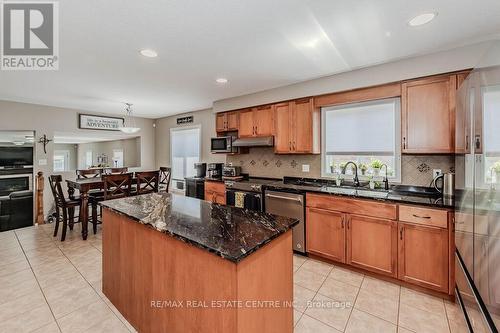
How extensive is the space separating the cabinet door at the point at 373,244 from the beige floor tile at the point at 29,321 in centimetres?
306

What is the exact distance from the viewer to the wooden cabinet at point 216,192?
4.10 meters

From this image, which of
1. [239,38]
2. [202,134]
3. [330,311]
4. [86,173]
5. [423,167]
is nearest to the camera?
[330,311]

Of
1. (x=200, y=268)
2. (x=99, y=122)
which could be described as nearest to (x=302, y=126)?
(x=200, y=268)

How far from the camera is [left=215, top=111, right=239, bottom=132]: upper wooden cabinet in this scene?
4.40 m

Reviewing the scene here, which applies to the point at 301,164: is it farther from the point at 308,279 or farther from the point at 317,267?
the point at 308,279

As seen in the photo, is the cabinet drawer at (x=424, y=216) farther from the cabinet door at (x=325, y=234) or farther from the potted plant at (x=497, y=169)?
the potted plant at (x=497, y=169)

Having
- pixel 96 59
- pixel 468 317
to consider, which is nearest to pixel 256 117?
pixel 96 59

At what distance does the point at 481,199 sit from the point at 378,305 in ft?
4.34

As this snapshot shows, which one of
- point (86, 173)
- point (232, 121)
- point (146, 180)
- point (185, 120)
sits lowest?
point (146, 180)

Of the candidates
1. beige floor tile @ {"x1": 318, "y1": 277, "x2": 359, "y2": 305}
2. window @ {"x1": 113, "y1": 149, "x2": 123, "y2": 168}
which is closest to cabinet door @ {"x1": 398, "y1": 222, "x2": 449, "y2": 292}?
beige floor tile @ {"x1": 318, "y1": 277, "x2": 359, "y2": 305}

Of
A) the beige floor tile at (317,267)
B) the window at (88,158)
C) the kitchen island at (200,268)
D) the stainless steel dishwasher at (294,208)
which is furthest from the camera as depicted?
the window at (88,158)

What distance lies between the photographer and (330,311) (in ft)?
6.77

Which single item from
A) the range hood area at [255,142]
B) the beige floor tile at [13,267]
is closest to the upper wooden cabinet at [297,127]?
the range hood area at [255,142]

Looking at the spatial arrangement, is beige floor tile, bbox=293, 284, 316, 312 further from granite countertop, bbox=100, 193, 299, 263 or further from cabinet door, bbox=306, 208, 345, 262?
granite countertop, bbox=100, 193, 299, 263
